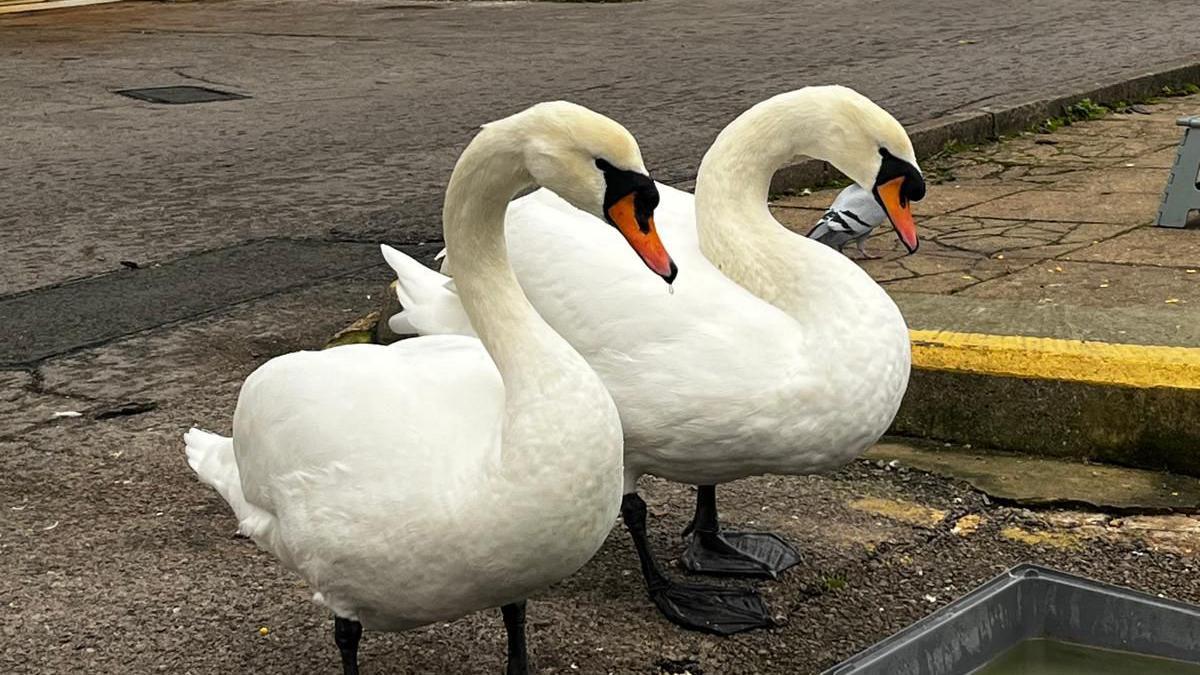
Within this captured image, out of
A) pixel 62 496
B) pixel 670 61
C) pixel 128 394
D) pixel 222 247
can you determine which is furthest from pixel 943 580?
pixel 670 61

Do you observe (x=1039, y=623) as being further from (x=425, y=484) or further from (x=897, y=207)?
(x=425, y=484)

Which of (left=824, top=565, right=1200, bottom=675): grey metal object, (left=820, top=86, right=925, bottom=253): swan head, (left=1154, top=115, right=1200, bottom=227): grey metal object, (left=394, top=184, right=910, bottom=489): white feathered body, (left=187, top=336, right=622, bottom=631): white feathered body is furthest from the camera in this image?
(left=1154, top=115, right=1200, bottom=227): grey metal object

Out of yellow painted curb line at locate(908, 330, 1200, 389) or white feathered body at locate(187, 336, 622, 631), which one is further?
yellow painted curb line at locate(908, 330, 1200, 389)

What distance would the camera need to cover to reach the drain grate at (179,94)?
10.7m

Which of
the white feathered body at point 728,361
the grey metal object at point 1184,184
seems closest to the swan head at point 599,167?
the white feathered body at point 728,361

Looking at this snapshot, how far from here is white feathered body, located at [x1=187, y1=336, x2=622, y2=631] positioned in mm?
2646

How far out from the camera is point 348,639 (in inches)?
115

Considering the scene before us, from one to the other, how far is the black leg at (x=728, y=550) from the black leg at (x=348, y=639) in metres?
0.94

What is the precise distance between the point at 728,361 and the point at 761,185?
61 centimetres

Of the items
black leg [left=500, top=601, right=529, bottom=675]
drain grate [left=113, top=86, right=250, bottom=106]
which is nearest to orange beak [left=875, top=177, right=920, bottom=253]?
black leg [left=500, top=601, right=529, bottom=675]

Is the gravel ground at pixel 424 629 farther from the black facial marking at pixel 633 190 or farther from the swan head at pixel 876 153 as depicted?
the black facial marking at pixel 633 190

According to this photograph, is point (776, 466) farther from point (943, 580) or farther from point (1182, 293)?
point (1182, 293)

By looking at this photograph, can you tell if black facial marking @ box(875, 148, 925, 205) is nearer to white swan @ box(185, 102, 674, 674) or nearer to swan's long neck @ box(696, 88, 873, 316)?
swan's long neck @ box(696, 88, 873, 316)

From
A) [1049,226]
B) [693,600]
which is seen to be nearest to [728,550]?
[693,600]
